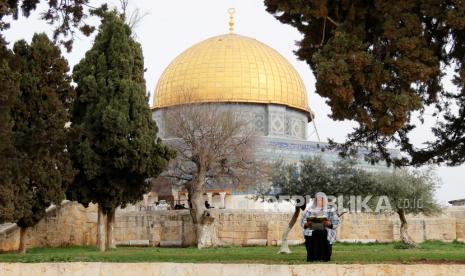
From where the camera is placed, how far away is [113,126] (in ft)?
62.5

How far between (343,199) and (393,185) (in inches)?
62.9

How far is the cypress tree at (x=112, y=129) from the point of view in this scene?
19.0 m

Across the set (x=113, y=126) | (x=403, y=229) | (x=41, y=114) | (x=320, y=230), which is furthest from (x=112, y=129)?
(x=320, y=230)

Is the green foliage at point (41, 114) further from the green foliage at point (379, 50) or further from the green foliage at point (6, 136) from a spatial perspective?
the green foliage at point (379, 50)

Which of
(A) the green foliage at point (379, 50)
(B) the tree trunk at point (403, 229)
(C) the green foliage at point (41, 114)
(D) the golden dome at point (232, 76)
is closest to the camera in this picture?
(A) the green foliage at point (379, 50)

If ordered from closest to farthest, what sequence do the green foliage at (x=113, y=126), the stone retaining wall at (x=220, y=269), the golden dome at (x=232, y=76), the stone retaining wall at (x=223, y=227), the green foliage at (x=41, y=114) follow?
1. the stone retaining wall at (x=220, y=269)
2. the green foliage at (x=41, y=114)
3. the green foliage at (x=113, y=126)
4. the stone retaining wall at (x=223, y=227)
5. the golden dome at (x=232, y=76)

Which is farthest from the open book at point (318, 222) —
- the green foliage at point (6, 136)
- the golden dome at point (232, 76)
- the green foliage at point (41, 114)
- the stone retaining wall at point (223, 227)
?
the golden dome at point (232, 76)

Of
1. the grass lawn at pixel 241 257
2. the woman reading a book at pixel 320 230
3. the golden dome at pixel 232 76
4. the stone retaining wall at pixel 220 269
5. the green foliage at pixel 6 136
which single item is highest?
the golden dome at pixel 232 76

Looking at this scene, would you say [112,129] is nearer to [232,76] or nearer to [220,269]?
[220,269]

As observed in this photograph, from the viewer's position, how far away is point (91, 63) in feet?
65.2

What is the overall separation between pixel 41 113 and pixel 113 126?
2241 millimetres

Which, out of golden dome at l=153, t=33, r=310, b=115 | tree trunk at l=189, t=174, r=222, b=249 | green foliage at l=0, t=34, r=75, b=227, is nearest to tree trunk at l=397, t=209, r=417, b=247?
tree trunk at l=189, t=174, r=222, b=249

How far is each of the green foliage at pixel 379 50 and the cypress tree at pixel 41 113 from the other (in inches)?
309

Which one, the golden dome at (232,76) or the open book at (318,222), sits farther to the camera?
the golden dome at (232,76)
